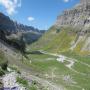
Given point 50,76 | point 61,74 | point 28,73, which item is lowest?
point 61,74

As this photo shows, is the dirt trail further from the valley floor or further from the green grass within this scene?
the green grass

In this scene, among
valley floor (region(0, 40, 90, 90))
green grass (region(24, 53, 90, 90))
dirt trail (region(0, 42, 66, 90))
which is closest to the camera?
dirt trail (region(0, 42, 66, 90))

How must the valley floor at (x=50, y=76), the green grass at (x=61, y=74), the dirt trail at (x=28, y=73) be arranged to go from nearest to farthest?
1. the dirt trail at (x=28, y=73)
2. the valley floor at (x=50, y=76)
3. the green grass at (x=61, y=74)

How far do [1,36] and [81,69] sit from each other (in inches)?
1403

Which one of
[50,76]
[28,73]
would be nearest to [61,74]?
[50,76]

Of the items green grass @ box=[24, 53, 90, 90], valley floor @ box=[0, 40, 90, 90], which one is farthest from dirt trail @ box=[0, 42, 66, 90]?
green grass @ box=[24, 53, 90, 90]

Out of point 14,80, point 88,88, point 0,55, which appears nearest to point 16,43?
point 88,88

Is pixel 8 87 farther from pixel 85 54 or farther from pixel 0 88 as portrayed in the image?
pixel 85 54

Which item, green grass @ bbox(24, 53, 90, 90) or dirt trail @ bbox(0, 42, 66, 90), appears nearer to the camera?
dirt trail @ bbox(0, 42, 66, 90)

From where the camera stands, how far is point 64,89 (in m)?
51.3

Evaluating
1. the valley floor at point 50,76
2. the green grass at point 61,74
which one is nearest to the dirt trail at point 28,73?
the valley floor at point 50,76

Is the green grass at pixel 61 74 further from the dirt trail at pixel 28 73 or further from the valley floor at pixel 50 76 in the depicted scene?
the dirt trail at pixel 28 73

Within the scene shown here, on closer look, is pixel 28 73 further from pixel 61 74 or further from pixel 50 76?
pixel 61 74

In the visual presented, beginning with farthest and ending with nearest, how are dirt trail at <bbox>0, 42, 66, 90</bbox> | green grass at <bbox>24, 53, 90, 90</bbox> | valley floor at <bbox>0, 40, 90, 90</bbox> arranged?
green grass at <bbox>24, 53, 90, 90</bbox>, valley floor at <bbox>0, 40, 90, 90</bbox>, dirt trail at <bbox>0, 42, 66, 90</bbox>
